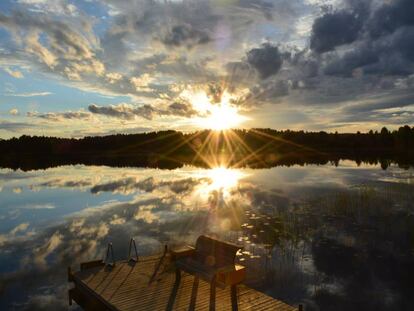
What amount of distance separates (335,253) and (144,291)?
11.9m

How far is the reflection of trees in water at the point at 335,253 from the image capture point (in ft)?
52.0

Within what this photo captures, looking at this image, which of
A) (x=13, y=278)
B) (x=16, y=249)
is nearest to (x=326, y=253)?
(x=13, y=278)

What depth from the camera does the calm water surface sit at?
16484mm

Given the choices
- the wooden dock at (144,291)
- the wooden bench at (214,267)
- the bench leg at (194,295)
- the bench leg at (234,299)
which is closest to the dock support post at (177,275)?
the wooden bench at (214,267)

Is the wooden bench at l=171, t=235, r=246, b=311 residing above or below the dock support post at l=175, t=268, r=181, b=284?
above

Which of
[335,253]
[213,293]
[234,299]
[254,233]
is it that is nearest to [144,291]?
[213,293]

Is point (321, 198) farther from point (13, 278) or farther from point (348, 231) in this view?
point (13, 278)

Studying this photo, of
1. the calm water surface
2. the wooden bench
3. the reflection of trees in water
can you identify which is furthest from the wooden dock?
the reflection of trees in water

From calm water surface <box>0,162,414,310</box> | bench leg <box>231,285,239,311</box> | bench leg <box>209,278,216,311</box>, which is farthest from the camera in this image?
calm water surface <box>0,162,414,310</box>

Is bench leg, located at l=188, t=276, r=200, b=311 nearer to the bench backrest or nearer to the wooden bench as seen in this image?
the wooden bench

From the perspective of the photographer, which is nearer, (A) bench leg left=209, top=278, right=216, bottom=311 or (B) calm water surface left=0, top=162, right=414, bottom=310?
(A) bench leg left=209, top=278, right=216, bottom=311

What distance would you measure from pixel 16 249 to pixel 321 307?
59.1ft

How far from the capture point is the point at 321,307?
14.8 meters

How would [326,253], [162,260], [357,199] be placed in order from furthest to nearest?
[357,199] < [326,253] < [162,260]
